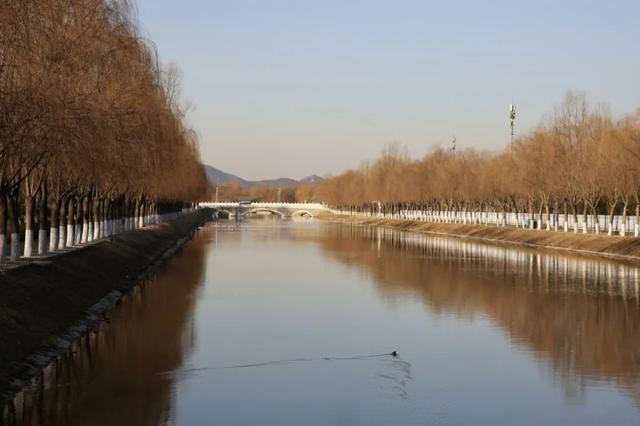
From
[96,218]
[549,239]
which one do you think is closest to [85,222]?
[96,218]

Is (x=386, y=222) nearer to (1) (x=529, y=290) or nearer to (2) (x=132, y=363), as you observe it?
(1) (x=529, y=290)

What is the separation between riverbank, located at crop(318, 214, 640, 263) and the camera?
6000 centimetres

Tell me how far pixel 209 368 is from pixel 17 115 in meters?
7.22

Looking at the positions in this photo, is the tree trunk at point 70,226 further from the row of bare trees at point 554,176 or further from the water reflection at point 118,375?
the row of bare trees at point 554,176

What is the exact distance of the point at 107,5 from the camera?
34375 millimetres

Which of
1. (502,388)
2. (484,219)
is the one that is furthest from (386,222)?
(502,388)

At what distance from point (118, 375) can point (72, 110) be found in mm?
7665

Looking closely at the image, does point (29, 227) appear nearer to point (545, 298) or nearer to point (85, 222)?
point (85, 222)

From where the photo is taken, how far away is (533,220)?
87562mm

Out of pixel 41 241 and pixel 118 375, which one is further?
pixel 41 241

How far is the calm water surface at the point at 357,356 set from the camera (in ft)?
58.2

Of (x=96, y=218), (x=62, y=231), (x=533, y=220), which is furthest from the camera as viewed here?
(x=533, y=220)

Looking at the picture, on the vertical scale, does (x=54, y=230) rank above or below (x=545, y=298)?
above

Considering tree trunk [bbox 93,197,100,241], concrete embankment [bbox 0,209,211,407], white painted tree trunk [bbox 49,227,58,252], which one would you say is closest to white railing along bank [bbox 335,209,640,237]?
tree trunk [bbox 93,197,100,241]
